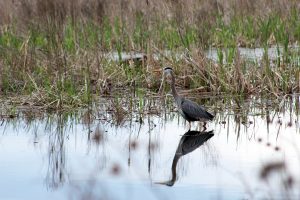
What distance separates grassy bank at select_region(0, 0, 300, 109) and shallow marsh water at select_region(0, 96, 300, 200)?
0.92 ft

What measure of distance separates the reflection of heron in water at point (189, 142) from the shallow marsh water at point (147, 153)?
0.18ft

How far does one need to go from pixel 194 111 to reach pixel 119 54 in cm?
248

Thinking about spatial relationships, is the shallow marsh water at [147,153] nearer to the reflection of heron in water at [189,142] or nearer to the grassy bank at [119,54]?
the reflection of heron in water at [189,142]

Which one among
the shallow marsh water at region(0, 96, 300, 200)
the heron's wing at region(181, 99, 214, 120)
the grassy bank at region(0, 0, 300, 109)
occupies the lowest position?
the shallow marsh water at region(0, 96, 300, 200)

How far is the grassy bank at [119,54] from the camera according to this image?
376 inches

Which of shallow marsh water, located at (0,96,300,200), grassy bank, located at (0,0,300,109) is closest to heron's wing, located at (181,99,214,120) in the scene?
shallow marsh water, located at (0,96,300,200)

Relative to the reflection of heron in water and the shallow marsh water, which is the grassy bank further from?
the reflection of heron in water

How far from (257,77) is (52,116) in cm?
240

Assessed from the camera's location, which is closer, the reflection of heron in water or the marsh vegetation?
the marsh vegetation

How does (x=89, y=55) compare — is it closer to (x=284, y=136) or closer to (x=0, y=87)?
(x=0, y=87)

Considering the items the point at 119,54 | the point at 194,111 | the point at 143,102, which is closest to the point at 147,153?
the point at 194,111

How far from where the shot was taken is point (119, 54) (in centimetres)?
1058

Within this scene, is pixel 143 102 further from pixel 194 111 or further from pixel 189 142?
pixel 189 142

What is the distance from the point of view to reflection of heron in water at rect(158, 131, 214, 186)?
23.7ft
